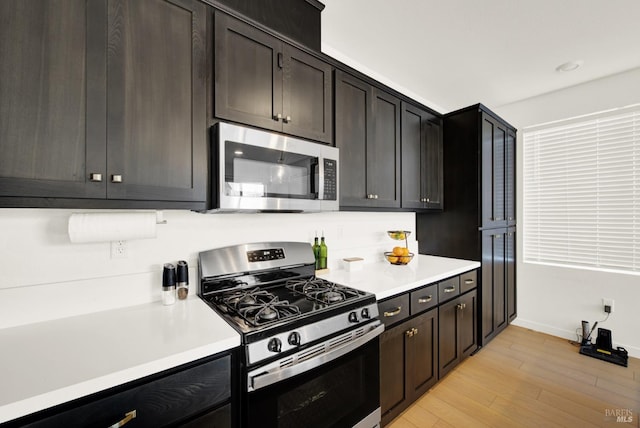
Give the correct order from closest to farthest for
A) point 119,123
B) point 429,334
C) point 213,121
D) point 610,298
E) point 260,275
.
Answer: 1. point 119,123
2. point 213,121
3. point 260,275
4. point 429,334
5. point 610,298

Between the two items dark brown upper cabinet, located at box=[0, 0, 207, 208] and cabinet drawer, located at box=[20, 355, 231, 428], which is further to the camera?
dark brown upper cabinet, located at box=[0, 0, 207, 208]

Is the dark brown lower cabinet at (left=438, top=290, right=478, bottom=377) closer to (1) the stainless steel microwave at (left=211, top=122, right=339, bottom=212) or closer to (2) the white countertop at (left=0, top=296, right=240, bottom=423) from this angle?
(1) the stainless steel microwave at (left=211, top=122, right=339, bottom=212)

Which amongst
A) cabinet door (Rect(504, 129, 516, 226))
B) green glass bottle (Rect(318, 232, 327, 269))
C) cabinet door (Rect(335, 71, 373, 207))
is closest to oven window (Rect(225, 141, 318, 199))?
cabinet door (Rect(335, 71, 373, 207))

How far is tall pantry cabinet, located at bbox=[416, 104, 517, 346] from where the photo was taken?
2.61m

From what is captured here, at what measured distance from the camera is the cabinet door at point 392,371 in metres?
1.63

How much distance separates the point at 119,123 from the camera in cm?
109

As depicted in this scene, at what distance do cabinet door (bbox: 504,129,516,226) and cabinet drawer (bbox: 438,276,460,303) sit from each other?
1416 mm

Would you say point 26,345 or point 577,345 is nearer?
point 26,345

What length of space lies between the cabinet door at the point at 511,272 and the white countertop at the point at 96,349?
3264 mm

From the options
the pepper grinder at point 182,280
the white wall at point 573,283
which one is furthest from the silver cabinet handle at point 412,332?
the white wall at point 573,283

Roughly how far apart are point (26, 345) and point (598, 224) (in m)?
4.36

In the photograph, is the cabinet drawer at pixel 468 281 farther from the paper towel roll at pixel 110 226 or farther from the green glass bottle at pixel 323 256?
the paper towel roll at pixel 110 226

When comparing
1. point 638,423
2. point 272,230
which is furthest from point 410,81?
point 638,423

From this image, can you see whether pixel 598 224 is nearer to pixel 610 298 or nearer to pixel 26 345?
pixel 610 298
